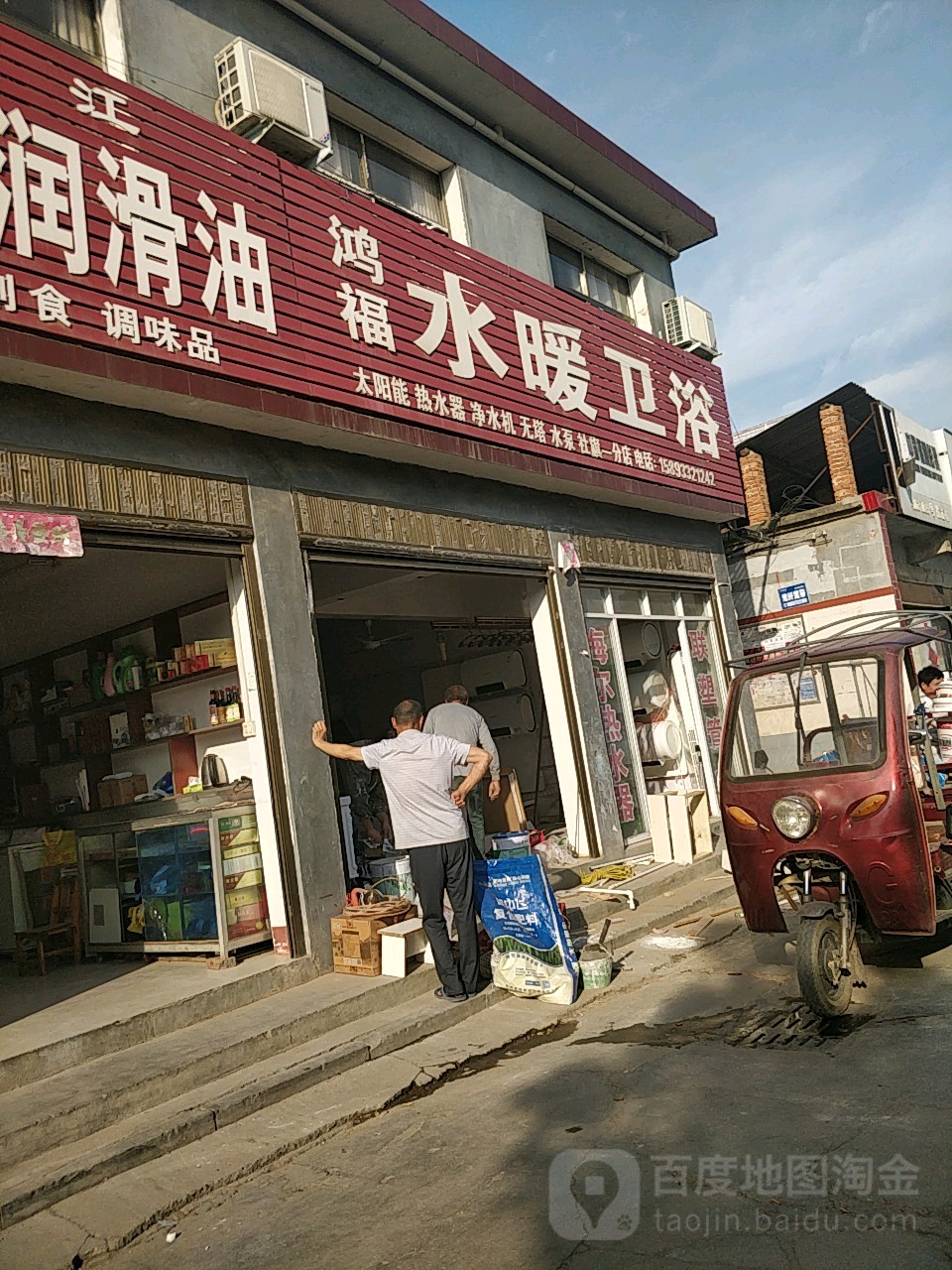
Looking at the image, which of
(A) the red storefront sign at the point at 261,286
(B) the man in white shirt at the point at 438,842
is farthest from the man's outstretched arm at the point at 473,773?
(A) the red storefront sign at the point at 261,286

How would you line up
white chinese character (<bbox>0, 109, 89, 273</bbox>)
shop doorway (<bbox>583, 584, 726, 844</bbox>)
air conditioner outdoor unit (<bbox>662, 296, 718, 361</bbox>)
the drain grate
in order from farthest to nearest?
air conditioner outdoor unit (<bbox>662, 296, 718, 361</bbox>), shop doorway (<bbox>583, 584, 726, 844</bbox>), white chinese character (<bbox>0, 109, 89, 273</bbox>), the drain grate

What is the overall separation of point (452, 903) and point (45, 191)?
17.5 feet

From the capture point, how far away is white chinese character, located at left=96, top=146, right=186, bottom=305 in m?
6.65

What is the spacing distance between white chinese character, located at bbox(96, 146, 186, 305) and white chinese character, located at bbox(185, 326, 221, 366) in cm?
25

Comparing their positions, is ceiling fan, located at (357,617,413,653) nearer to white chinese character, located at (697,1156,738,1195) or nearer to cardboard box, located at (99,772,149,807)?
cardboard box, located at (99,772,149,807)

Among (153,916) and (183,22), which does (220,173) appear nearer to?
(183,22)

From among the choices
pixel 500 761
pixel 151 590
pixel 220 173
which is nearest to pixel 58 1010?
pixel 151 590

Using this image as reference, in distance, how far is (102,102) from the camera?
6.71 meters

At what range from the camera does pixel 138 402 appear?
7004 millimetres

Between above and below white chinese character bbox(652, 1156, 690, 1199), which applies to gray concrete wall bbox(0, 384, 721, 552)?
above

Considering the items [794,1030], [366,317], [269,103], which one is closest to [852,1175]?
[794,1030]

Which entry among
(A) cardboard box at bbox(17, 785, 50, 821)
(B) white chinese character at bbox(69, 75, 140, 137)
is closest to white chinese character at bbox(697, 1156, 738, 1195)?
(B) white chinese character at bbox(69, 75, 140, 137)

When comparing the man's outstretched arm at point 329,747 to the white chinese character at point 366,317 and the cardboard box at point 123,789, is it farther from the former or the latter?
the white chinese character at point 366,317

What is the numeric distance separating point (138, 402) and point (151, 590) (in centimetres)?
261
